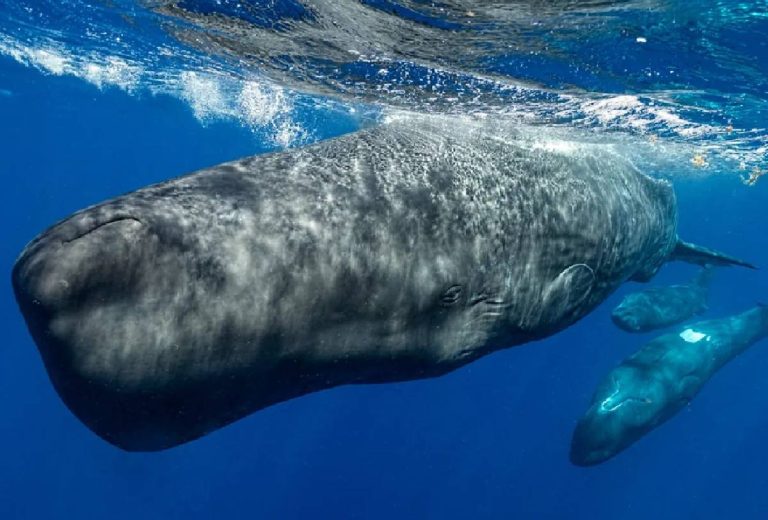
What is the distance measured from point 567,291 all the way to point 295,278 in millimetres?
3188

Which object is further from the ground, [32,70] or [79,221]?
[79,221]

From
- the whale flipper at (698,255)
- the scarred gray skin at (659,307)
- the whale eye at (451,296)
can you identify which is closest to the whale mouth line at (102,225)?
the whale eye at (451,296)

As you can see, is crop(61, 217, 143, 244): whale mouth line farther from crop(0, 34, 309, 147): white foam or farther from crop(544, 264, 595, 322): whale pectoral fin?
crop(0, 34, 309, 147): white foam

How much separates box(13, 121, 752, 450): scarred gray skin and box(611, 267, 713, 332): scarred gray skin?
10243mm

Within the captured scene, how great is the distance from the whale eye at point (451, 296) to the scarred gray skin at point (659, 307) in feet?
38.7

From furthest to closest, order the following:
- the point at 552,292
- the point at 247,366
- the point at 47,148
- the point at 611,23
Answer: the point at 47,148
the point at 611,23
the point at 552,292
the point at 247,366

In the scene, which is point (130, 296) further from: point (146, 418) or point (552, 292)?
point (552, 292)

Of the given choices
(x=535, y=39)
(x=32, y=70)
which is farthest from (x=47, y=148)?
A: (x=535, y=39)

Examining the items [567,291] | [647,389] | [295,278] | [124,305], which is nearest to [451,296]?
[295,278]

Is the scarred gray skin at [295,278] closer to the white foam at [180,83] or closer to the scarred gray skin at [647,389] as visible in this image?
the scarred gray skin at [647,389]

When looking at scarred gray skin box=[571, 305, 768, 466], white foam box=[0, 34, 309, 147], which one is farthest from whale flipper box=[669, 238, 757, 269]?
white foam box=[0, 34, 309, 147]

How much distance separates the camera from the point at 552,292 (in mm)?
5371

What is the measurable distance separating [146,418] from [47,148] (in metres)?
111

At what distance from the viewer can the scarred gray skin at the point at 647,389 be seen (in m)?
14.3
